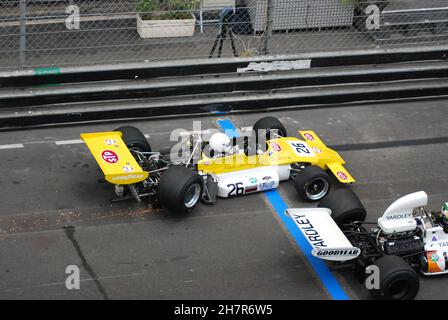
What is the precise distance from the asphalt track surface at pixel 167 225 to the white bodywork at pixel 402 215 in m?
0.65

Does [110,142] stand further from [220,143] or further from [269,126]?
[269,126]

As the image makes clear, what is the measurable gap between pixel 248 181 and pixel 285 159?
0.60 metres

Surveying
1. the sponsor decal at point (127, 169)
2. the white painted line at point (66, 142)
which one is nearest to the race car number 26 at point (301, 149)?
the sponsor decal at point (127, 169)

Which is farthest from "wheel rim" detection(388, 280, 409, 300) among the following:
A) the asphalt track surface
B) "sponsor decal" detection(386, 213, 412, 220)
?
"sponsor decal" detection(386, 213, 412, 220)

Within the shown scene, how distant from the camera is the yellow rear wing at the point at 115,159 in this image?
8.52m

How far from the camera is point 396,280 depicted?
7.36 m

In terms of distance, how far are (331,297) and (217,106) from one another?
4.56 m

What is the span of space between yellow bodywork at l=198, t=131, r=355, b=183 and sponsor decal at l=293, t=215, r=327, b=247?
66.5 inches

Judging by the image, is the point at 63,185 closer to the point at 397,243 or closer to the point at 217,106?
the point at 217,106

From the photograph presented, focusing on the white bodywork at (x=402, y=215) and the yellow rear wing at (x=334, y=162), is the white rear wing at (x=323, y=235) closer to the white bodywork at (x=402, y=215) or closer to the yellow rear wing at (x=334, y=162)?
the white bodywork at (x=402, y=215)

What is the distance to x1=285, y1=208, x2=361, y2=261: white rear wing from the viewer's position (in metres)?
7.52

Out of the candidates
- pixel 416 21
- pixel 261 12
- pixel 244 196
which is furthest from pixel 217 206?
pixel 416 21

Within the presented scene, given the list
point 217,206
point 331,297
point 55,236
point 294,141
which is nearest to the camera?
point 331,297

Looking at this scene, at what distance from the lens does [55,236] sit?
27.7 feet
